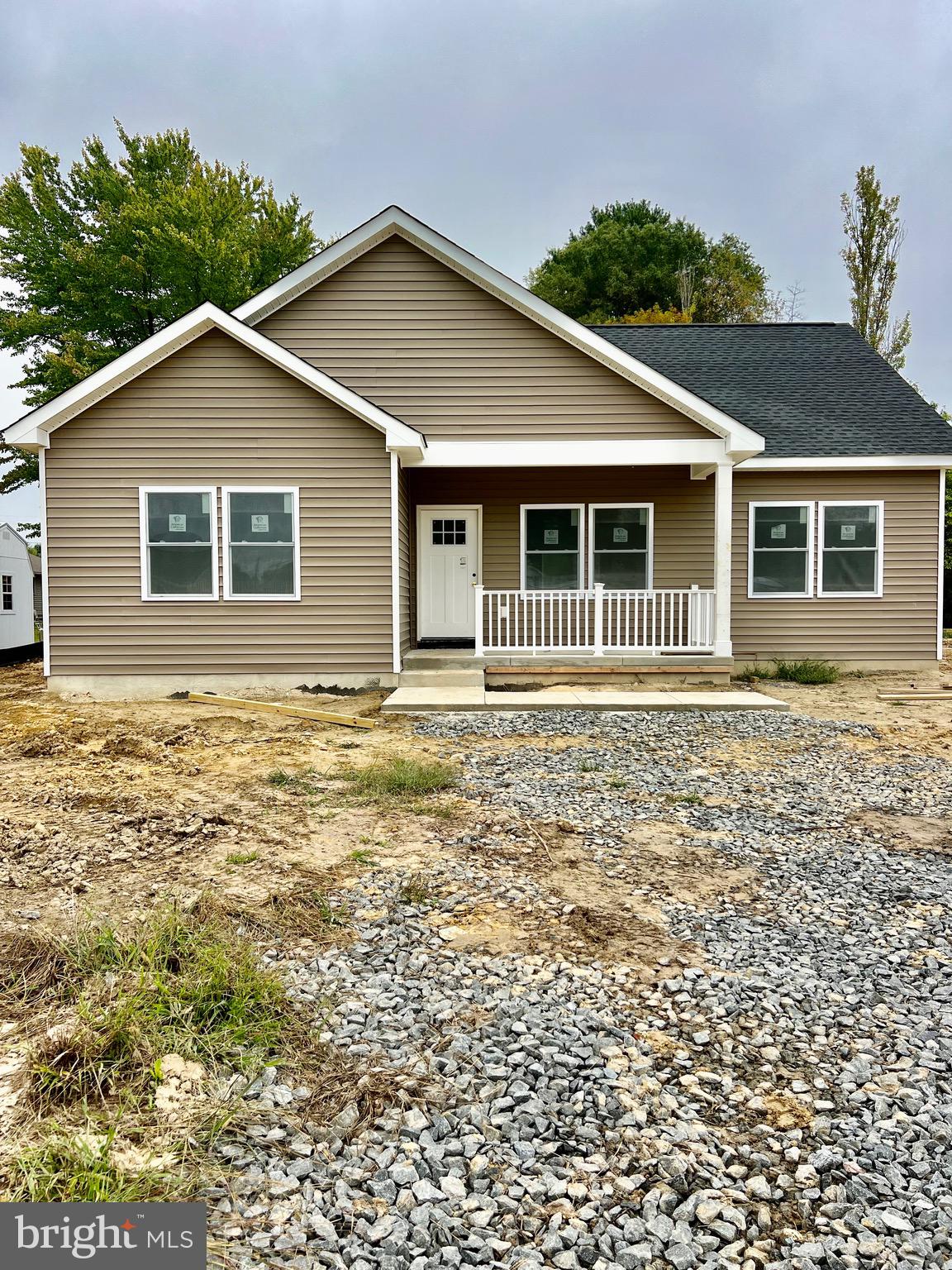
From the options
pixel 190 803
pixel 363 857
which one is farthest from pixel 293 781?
pixel 363 857

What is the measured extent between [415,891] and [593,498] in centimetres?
892

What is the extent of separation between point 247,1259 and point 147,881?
2403 millimetres

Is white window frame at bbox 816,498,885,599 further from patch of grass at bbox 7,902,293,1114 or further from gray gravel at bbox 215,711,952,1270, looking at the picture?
patch of grass at bbox 7,902,293,1114

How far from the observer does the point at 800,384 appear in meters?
13.2

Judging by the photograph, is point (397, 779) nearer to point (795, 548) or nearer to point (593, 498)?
point (593, 498)

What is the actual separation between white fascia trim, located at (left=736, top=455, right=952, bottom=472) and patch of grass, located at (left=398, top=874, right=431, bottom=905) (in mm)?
9292

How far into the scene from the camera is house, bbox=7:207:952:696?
961 centimetres

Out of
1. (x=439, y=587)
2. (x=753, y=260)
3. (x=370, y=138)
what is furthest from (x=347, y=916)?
(x=753, y=260)

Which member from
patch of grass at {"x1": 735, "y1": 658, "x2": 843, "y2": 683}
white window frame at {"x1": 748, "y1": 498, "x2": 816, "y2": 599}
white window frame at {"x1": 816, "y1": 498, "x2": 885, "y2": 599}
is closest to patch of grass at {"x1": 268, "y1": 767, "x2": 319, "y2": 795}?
patch of grass at {"x1": 735, "y1": 658, "x2": 843, "y2": 683}

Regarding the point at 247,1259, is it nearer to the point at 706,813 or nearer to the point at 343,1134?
the point at 343,1134

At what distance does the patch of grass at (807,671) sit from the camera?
11039 millimetres

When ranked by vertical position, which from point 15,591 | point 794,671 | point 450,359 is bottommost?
point 794,671

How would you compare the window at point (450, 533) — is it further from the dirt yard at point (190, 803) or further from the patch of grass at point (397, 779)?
the patch of grass at point (397, 779)

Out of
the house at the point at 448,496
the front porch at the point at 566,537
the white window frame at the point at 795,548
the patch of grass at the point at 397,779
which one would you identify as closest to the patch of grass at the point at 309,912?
the patch of grass at the point at 397,779
